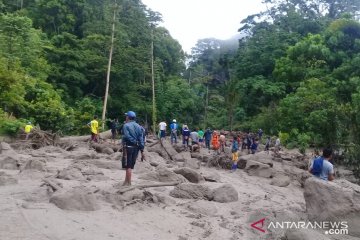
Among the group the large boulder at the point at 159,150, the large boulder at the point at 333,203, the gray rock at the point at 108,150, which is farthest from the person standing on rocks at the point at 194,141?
the large boulder at the point at 333,203

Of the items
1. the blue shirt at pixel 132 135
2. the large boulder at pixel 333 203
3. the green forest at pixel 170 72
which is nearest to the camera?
the large boulder at pixel 333 203

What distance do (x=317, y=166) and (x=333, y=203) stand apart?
30.1 inches

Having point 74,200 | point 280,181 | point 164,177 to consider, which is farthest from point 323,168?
point 280,181

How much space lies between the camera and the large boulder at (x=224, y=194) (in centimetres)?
912

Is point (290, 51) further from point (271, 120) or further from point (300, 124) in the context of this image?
point (300, 124)

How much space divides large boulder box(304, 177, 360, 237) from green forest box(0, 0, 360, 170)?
10.1 meters

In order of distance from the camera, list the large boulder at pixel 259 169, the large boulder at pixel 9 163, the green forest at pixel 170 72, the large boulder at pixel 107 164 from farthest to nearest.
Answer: the green forest at pixel 170 72
the large boulder at pixel 259 169
the large boulder at pixel 107 164
the large boulder at pixel 9 163

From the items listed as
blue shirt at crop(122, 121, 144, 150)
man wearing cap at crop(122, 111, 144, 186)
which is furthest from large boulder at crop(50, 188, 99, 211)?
blue shirt at crop(122, 121, 144, 150)

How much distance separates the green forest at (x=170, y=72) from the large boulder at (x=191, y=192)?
10.2 meters

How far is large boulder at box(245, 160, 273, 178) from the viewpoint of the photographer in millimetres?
15633

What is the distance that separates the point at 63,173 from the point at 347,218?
637 centimetres

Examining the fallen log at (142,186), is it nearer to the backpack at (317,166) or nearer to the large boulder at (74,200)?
the large boulder at (74,200)

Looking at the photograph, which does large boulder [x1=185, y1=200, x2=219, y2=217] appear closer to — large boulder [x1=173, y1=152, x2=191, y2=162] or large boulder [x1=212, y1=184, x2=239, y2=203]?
large boulder [x1=212, y1=184, x2=239, y2=203]

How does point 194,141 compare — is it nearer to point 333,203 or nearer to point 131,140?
point 131,140
